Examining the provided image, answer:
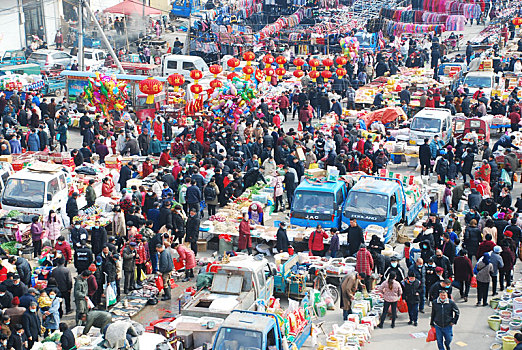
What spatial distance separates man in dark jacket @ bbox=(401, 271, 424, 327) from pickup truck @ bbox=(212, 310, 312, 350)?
3668 millimetres

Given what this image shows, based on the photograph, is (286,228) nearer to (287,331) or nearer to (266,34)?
(287,331)

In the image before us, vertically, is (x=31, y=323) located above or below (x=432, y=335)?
above

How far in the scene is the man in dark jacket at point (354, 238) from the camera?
21203 millimetres

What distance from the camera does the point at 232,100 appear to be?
33.5 meters

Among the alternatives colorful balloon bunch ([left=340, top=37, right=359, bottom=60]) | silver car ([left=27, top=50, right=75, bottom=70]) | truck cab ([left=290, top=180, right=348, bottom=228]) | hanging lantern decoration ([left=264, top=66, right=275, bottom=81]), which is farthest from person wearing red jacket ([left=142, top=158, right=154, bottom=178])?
colorful balloon bunch ([left=340, top=37, right=359, bottom=60])

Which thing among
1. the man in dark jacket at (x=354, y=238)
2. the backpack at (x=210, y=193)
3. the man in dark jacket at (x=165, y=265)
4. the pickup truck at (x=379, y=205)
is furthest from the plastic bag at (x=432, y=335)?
the backpack at (x=210, y=193)

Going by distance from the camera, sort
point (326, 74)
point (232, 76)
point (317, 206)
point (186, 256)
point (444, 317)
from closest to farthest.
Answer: point (444, 317), point (186, 256), point (317, 206), point (232, 76), point (326, 74)

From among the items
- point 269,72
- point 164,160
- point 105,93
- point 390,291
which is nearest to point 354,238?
point 390,291

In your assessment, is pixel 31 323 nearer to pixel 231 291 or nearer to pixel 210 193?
pixel 231 291

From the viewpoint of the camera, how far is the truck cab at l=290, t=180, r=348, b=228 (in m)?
22.8

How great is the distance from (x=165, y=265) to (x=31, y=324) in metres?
3.43

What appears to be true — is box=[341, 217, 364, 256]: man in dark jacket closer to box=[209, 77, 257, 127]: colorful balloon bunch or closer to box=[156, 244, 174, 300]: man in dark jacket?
box=[156, 244, 174, 300]: man in dark jacket

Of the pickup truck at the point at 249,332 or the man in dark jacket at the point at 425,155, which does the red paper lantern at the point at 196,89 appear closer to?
the man in dark jacket at the point at 425,155

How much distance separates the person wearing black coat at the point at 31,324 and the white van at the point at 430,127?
55.1ft
